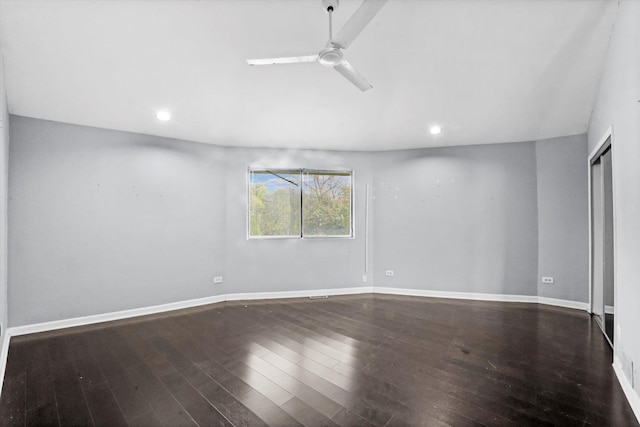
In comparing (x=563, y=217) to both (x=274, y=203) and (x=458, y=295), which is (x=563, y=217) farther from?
(x=274, y=203)

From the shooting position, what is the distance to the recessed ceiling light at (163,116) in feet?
11.0

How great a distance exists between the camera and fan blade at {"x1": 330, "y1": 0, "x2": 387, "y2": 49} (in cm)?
161

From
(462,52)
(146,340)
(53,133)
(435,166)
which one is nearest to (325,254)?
(435,166)

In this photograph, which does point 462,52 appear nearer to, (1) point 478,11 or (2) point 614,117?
(1) point 478,11

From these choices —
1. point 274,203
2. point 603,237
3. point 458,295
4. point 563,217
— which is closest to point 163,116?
point 274,203

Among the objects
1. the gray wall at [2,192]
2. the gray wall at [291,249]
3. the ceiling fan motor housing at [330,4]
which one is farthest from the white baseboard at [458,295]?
the gray wall at [2,192]

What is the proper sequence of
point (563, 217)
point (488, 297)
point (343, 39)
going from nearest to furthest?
point (343, 39) < point (563, 217) < point (488, 297)

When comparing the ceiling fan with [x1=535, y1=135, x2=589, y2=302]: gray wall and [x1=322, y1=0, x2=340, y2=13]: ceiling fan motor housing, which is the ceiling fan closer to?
[x1=322, y1=0, x2=340, y2=13]: ceiling fan motor housing

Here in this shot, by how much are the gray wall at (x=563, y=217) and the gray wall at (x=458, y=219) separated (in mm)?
109

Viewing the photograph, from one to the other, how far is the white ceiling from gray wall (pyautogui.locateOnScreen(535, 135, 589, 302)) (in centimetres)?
26

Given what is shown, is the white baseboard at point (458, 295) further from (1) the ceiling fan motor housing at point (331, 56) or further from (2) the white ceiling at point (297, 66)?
(1) the ceiling fan motor housing at point (331, 56)

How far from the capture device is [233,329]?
10.5 ft

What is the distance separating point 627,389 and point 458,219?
272 cm

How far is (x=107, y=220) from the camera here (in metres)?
3.54
